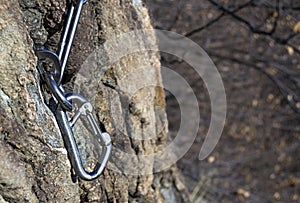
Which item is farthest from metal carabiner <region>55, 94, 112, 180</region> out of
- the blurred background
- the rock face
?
the blurred background

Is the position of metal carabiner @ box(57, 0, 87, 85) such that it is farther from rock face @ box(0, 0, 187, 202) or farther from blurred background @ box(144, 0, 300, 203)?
blurred background @ box(144, 0, 300, 203)

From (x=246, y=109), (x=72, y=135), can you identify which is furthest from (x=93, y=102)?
(x=246, y=109)

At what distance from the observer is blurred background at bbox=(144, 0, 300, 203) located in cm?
394

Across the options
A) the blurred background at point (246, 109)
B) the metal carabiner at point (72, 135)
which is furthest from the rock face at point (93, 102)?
the blurred background at point (246, 109)

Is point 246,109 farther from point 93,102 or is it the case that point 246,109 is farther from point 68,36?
point 68,36

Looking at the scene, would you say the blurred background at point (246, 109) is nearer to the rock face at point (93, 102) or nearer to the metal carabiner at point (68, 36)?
the rock face at point (93, 102)

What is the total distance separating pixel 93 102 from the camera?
1327mm

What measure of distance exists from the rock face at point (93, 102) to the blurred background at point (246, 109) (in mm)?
2145

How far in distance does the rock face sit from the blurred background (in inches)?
84.4

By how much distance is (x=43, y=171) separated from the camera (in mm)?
1066

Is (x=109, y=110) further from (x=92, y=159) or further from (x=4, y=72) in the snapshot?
(x=4, y=72)

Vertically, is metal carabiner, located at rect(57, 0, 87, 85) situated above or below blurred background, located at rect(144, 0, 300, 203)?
above

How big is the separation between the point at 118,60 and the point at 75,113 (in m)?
0.30

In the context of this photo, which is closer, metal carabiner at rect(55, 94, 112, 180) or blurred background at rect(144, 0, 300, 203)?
metal carabiner at rect(55, 94, 112, 180)
